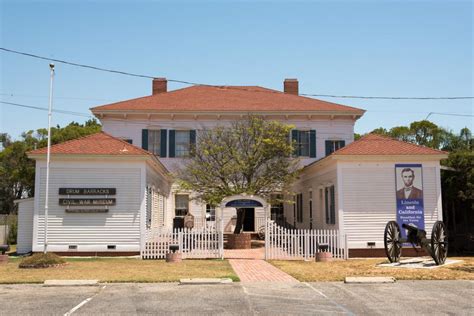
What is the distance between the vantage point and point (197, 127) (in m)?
29.6

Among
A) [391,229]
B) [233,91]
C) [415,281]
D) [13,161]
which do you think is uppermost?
[233,91]

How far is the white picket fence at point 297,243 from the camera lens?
60.0 feet

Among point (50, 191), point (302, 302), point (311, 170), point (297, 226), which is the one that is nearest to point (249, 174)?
point (311, 170)

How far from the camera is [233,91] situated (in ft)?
110

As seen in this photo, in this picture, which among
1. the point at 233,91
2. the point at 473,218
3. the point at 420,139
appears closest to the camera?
the point at 473,218

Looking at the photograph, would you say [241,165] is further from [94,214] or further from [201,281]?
[201,281]

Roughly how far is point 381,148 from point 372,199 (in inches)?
78.7

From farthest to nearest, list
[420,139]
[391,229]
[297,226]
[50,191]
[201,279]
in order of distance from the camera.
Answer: [420,139], [297,226], [50,191], [391,229], [201,279]

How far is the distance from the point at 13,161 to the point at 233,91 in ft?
84.8

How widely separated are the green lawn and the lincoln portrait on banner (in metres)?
7.22

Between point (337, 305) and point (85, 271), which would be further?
point (85, 271)

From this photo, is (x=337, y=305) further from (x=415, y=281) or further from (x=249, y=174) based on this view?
(x=249, y=174)

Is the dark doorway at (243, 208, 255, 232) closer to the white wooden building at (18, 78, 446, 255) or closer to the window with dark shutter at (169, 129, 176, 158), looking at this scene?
the window with dark shutter at (169, 129, 176, 158)

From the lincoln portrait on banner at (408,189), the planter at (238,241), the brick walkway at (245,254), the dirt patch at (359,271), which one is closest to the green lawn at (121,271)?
the brick walkway at (245,254)
